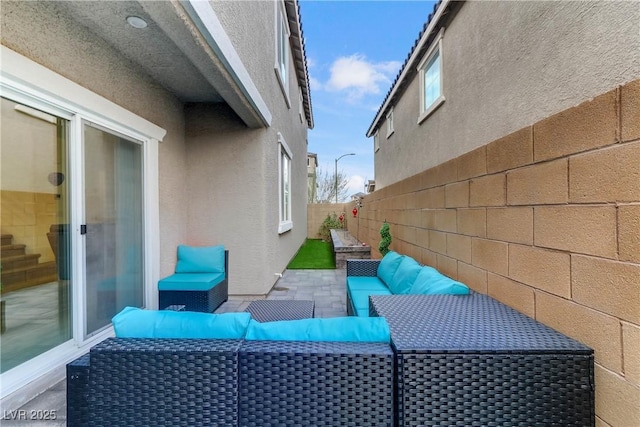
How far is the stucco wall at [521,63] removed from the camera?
198 cm

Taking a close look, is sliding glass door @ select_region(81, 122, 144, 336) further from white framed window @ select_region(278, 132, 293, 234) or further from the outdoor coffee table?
white framed window @ select_region(278, 132, 293, 234)

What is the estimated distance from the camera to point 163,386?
5.59ft

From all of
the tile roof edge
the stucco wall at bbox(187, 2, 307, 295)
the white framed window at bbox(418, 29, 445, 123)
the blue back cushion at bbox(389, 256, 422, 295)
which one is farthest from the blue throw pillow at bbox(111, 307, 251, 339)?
the tile roof edge

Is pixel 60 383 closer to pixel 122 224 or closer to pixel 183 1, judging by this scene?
pixel 122 224

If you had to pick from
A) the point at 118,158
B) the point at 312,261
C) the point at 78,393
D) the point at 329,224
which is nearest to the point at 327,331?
the point at 78,393

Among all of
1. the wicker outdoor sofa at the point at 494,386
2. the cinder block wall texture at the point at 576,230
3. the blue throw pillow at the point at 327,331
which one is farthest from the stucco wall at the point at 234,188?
the wicker outdoor sofa at the point at 494,386

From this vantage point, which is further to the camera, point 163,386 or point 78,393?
point 78,393

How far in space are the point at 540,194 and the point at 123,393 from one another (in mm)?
2848

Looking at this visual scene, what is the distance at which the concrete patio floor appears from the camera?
240cm

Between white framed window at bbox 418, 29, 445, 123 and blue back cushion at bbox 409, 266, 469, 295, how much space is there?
3008 mm

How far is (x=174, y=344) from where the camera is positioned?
70.1 inches

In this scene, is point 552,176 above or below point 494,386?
above

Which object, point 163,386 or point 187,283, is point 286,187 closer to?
point 187,283

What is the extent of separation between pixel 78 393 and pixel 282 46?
795 centimetres
